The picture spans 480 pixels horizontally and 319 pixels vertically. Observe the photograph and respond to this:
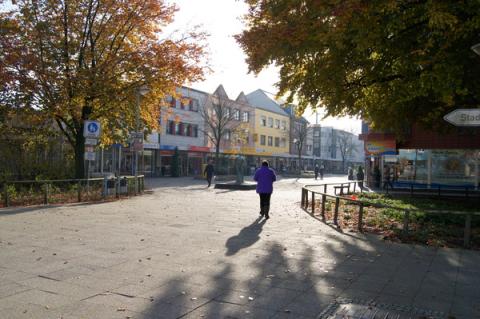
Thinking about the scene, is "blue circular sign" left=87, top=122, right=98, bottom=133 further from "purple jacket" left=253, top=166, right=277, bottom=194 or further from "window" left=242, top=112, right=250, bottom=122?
"window" left=242, top=112, right=250, bottom=122

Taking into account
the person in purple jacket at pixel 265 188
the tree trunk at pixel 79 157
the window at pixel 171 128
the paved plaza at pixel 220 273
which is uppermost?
the window at pixel 171 128

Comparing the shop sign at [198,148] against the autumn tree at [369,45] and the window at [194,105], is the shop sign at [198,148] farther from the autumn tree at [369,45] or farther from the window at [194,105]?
the autumn tree at [369,45]

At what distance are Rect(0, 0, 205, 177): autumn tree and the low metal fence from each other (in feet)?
6.47

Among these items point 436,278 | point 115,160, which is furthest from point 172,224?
point 115,160

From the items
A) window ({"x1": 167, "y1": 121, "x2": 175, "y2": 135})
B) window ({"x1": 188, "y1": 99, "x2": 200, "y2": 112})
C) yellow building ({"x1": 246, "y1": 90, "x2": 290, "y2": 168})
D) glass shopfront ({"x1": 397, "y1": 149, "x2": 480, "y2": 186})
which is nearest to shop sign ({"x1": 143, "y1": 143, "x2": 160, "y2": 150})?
window ({"x1": 167, "y1": 121, "x2": 175, "y2": 135})

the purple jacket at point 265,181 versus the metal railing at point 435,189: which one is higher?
the purple jacket at point 265,181

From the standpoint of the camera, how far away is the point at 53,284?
208 inches

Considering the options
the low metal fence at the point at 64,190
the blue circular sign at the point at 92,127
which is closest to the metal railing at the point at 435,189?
the low metal fence at the point at 64,190

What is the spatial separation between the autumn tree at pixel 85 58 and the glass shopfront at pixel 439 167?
630 inches

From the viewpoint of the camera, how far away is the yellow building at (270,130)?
6462cm

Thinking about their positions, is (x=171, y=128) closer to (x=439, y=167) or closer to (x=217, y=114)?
(x=217, y=114)

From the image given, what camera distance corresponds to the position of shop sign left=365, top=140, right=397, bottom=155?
2709 centimetres

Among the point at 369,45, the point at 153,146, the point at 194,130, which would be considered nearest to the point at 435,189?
the point at 369,45

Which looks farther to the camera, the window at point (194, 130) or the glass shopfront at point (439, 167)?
the window at point (194, 130)
